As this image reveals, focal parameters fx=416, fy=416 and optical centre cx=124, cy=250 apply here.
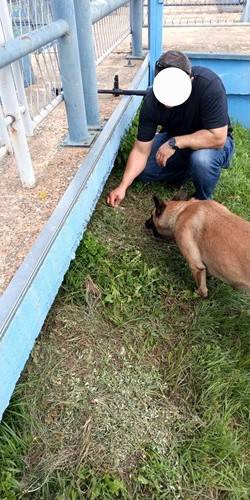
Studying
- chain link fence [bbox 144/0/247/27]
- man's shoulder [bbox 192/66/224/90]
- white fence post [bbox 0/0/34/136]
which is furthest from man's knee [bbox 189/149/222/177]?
chain link fence [bbox 144/0/247/27]

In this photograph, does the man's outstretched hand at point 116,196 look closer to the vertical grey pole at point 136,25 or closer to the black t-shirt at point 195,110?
the black t-shirt at point 195,110

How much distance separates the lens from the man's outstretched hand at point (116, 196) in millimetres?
3086

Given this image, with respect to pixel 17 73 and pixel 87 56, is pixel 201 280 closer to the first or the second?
pixel 87 56

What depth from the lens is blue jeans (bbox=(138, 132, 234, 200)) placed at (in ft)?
10.5

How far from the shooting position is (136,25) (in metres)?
4.64

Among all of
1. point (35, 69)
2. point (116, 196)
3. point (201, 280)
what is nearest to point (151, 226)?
point (116, 196)

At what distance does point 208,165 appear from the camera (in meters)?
3.21

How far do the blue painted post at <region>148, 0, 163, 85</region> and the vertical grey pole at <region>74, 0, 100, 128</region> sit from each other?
8.25 ft

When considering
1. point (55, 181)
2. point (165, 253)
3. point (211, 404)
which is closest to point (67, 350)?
point (211, 404)

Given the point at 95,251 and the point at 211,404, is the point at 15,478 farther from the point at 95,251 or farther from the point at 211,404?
the point at 95,251

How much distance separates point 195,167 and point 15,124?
164 centimetres

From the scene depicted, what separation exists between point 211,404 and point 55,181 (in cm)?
146

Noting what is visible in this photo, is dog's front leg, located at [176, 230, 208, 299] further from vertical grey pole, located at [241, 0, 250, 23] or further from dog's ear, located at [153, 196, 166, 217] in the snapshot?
vertical grey pole, located at [241, 0, 250, 23]

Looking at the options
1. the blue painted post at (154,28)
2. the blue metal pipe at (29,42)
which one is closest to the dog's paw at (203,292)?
the blue metal pipe at (29,42)
